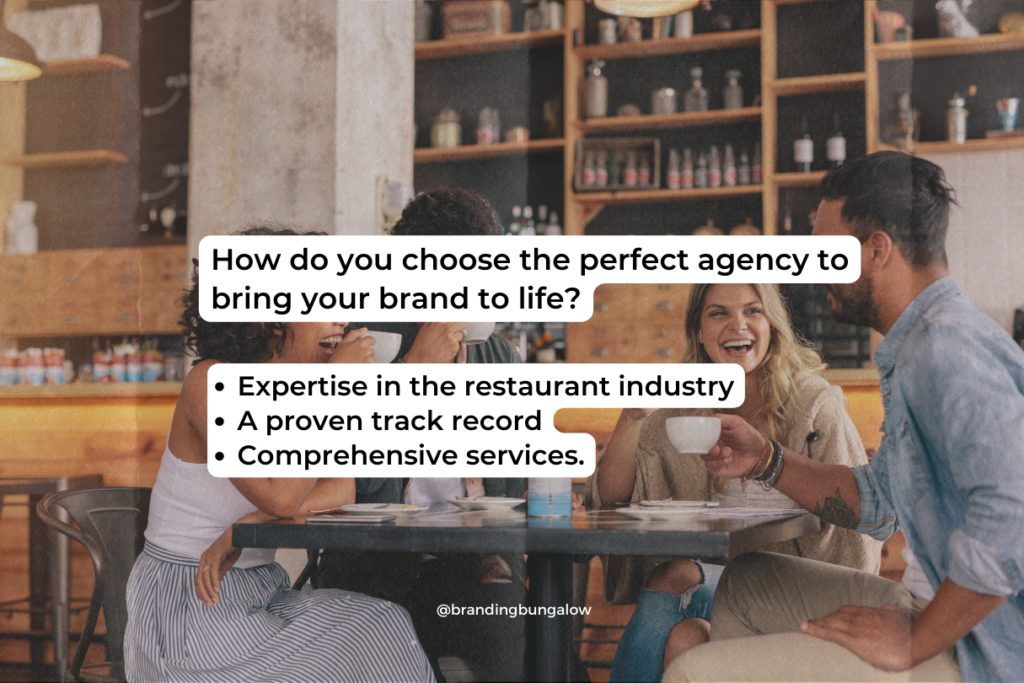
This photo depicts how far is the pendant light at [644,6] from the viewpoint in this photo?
163cm

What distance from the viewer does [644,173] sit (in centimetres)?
171

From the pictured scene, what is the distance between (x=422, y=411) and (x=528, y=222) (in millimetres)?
421

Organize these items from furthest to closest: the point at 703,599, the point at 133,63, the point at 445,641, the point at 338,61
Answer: the point at 133,63 < the point at 338,61 < the point at 445,641 < the point at 703,599

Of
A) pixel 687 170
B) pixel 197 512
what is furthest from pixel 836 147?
pixel 197 512

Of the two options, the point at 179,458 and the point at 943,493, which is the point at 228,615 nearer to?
the point at 179,458

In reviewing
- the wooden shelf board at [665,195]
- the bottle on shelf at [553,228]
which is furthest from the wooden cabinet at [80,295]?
the wooden shelf board at [665,195]

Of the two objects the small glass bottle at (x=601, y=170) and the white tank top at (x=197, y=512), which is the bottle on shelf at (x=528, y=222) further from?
the white tank top at (x=197, y=512)

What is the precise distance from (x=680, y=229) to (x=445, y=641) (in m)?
0.85

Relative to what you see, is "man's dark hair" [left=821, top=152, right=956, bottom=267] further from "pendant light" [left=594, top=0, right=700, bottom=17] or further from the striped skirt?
the striped skirt

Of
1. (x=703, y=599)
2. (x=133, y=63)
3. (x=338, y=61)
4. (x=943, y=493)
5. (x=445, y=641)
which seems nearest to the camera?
(x=943, y=493)

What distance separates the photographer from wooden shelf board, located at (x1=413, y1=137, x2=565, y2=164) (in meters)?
1.68

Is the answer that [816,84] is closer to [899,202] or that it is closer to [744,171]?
[744,171]

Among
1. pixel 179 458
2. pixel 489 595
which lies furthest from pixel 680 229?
pixel 179 458

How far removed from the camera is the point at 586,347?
5.08 ft
